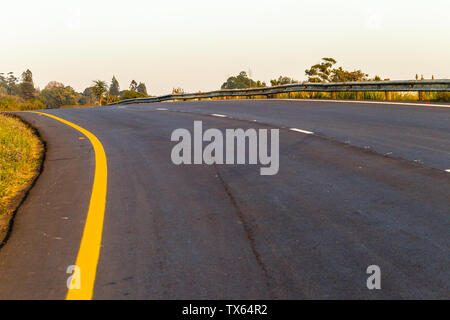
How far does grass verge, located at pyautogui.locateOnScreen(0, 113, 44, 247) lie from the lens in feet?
18.1

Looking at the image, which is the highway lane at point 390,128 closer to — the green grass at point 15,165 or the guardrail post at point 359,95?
the green grass at point 15,165

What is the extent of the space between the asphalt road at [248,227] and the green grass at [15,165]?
242 millimetres

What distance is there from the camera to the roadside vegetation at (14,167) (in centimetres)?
585

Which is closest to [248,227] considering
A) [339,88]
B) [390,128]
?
[390,128]

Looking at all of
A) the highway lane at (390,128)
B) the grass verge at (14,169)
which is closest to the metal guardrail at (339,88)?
the highway lane at (390,128)

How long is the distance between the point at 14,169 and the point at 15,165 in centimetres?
24

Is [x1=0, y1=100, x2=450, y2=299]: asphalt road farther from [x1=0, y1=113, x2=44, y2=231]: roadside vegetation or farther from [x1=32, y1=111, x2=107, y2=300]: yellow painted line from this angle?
[x1=0, y1=113, x2=44, y2=231]: roadside vegetation

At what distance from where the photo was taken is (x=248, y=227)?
4.52 metres

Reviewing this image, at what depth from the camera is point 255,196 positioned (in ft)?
18.5

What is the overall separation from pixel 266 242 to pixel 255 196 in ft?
5.05

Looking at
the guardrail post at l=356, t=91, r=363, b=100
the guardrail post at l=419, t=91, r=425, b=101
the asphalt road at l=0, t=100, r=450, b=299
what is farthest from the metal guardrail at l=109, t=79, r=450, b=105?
the asphalt road at l=0, t=100, r=450, b=299

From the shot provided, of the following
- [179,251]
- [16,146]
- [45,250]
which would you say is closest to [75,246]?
[45,250]
